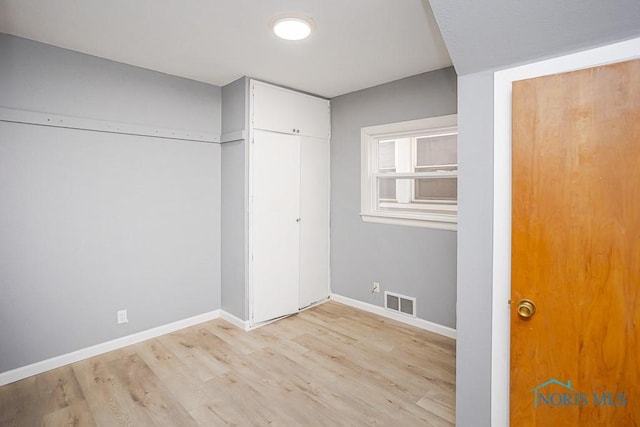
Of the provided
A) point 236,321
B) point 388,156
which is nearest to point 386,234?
point 388,156

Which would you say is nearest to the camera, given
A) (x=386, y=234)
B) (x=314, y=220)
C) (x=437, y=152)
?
(x=386, y=234)

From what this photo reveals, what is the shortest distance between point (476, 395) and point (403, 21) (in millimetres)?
2271

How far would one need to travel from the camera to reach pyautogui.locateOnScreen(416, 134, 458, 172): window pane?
11.6ft

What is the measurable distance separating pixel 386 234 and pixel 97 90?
3.01m

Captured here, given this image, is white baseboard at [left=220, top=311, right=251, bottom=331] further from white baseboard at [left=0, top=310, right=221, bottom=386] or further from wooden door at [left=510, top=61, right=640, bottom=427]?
wooden door at [left=510, top=61, right=640, bottom=427]

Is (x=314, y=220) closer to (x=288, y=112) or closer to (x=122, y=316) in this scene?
(x=288, y=112)

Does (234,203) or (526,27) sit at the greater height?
(526,27)

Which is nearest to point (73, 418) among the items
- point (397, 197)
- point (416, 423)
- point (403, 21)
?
point (416, 423)

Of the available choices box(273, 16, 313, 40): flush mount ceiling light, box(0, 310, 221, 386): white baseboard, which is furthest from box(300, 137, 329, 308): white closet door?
box(273, 16, 313, 40): flush mount ceiling light

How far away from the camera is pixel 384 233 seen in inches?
140

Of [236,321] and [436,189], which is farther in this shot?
[436,189]

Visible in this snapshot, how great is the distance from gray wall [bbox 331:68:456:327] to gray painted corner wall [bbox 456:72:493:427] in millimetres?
1465

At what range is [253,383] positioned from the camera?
2.36m

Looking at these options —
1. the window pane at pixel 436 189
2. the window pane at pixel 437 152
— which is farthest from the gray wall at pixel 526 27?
the window pane at pixel 437 152
